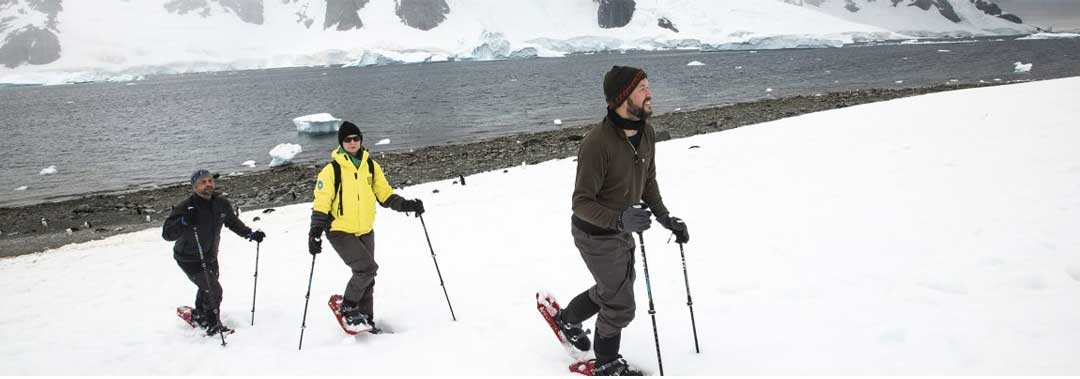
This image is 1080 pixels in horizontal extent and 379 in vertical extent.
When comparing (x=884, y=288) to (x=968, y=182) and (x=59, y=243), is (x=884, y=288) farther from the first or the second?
(x=59, y=243)

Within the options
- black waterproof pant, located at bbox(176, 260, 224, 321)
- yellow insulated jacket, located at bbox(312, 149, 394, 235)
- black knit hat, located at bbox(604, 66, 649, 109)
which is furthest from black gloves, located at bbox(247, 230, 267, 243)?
black knit hat, located at bbox(604, 66, 649, 109)

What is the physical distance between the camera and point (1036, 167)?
884 centimetres

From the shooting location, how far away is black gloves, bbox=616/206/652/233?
379 centimetres

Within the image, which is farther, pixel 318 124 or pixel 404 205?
pixel 318 124

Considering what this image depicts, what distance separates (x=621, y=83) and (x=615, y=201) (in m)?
0.86

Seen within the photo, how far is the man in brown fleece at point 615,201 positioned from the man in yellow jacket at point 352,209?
2.55m

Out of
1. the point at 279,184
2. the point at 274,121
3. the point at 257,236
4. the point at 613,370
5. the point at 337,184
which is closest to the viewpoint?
the point at 613,370

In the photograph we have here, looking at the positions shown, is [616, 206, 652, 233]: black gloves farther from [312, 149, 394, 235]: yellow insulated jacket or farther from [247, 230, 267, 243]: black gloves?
[247, 230, 267, 243]: black gloves

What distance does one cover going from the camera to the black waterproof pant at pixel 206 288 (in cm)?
677

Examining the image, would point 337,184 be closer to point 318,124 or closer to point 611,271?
point 611,271

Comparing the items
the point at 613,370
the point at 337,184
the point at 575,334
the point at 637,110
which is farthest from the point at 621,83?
the point at 337,184

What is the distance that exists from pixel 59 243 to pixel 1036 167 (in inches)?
839

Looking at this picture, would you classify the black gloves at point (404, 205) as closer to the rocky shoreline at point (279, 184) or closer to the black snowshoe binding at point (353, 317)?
the black snowshoe binding at point (353, 317)

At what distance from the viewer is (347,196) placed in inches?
231
